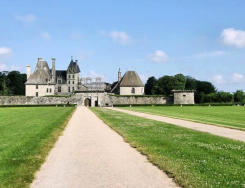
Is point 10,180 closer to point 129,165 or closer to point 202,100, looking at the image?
point 129,165

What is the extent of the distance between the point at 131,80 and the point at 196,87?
32504mm

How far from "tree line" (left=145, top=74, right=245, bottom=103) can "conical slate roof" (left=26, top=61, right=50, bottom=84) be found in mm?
33360

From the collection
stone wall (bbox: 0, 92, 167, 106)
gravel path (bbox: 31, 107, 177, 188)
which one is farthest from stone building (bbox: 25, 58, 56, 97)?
gravel path (bbox: 31, 107, 177, 188)

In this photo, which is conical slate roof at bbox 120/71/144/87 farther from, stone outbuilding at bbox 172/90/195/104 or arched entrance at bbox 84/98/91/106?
stone outbuilding at bbox 172/90/195/104

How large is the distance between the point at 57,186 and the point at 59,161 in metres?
2.16

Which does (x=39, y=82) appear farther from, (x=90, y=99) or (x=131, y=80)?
(x=131, y=80)

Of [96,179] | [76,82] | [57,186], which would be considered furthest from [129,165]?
[76,82]

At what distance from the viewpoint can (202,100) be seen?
8031 cm

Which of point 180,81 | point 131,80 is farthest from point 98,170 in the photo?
point 180,81

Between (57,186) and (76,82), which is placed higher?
(76,82)

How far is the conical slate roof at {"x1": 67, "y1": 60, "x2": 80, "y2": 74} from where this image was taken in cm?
9094

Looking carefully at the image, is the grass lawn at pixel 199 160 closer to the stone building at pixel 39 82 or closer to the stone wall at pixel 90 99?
the stone wall at pixel 90 99

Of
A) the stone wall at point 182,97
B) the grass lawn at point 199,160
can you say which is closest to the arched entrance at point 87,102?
the stone wall at point 182,97

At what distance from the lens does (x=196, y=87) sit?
318 ft
